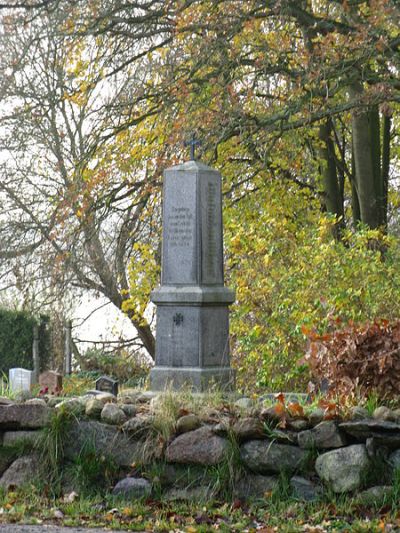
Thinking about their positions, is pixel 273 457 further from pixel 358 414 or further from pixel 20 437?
pixel 20 437

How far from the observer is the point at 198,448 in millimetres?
8562

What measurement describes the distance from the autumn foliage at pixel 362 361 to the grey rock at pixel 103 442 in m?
1.74

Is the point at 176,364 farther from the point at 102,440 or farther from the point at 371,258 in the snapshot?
the point at 371,258

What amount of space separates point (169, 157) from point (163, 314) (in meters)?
4.73

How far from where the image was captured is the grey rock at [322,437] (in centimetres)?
827

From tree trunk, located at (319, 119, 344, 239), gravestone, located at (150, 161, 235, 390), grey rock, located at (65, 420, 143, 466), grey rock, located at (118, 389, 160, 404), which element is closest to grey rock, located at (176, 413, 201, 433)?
grey rock, located at (65, 420, 143, 466)

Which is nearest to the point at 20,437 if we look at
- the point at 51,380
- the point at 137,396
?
the point at 137,396

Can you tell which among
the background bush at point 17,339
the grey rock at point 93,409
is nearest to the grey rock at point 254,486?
the grey rock at point 93,409

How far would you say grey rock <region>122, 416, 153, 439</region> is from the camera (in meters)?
8.91

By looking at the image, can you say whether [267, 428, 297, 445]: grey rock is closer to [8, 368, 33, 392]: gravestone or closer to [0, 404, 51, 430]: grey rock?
[0, 404, 51, 430]: grey rock

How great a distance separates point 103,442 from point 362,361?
2309 mm

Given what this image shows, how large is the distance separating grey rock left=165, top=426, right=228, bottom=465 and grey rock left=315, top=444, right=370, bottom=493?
2.82 ft

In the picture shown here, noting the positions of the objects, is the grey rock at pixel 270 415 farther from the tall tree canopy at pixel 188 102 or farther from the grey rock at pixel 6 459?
the tall tree canopy at pixel 188 102

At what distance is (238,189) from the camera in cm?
1948
